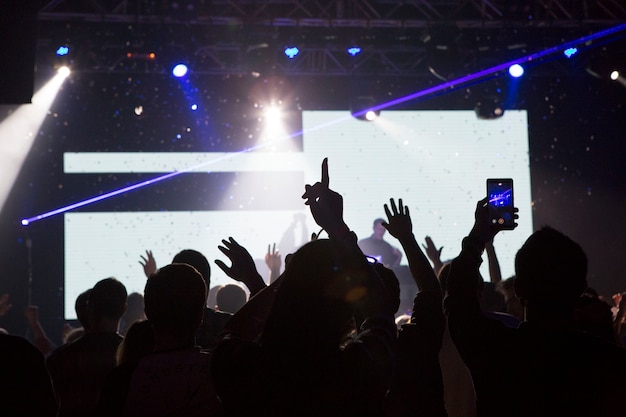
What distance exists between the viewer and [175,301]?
2297mm

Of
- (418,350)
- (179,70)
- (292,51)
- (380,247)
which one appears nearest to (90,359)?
(418,350)

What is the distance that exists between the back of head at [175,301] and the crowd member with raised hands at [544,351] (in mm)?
812

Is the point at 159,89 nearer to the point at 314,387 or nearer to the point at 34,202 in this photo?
the point at 34,202

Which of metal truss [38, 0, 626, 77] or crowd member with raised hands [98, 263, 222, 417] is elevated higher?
metal truss [38, 0, 626, 77]

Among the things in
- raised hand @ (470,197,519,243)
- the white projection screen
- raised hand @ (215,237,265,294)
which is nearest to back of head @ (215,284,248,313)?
raised hand @ (215,237,265,294)

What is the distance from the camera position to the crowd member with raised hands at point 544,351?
1.92m

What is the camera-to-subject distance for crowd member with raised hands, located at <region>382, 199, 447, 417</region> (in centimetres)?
228

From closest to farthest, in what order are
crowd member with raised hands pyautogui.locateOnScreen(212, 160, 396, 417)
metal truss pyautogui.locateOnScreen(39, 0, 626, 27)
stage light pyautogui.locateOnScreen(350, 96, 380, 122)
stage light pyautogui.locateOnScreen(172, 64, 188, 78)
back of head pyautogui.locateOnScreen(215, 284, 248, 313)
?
crowd member with raised hands pyautogui.locateOnScreen(212, 160, 396, 417) < back of head pyautogui.locateOnScreen(215, 284, 248, 313) < metal truss pyautogui.locateOnScreen(39, 0, 626, 27) < stage light pyautogui.locateOnScreen(172, 64, 188, 78) < stage light pyautogui.locateOnScreen(350, 96, 380, 122)

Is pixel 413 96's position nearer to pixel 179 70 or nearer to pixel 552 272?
pixel 179 70

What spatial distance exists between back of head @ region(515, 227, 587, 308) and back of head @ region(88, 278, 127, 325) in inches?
81.1

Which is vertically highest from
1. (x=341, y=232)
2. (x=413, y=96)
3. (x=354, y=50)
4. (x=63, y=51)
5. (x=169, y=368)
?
(x=354, y=50)

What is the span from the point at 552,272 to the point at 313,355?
2.27 ft

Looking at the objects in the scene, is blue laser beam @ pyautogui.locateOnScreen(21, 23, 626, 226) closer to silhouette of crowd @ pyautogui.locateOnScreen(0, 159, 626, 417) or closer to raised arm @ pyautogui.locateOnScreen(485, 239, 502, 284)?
raised arm @ pyautogui.locateOnScreen(485, 239, 502, 284)

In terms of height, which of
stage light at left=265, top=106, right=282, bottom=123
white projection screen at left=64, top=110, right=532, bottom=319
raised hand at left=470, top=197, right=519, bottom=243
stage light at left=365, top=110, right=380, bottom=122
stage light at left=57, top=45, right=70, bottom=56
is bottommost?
raised hand at left=470, top=197, right=519, bottom=243
